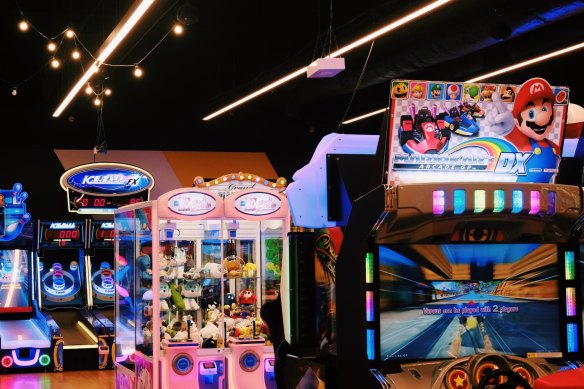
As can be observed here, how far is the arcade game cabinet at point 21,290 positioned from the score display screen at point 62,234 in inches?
6.3

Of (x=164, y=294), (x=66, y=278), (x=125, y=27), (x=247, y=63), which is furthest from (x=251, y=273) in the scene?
(x=247, y=63)

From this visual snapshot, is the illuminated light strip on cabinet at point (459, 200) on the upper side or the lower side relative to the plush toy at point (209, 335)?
upper

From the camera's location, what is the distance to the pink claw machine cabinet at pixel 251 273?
774cm

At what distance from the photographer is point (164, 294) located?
24.9ft

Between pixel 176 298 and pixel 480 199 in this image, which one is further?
pixel 176 298

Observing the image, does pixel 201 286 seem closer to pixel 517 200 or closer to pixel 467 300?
pixel 467 300

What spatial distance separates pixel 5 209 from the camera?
11.2 m

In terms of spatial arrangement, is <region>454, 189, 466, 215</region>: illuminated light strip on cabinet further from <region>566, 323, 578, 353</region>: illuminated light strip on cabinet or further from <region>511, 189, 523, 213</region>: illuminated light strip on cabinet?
<region>566, 323, 578, 353</region>: illuminated light strip on cabinet

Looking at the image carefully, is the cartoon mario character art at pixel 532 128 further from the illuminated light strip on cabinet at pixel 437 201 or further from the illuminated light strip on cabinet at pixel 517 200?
the illuminated light strip on cabinet at pixel 437 201

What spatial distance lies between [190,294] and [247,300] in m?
0.57

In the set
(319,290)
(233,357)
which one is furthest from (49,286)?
(319,290)

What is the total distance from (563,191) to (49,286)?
29.7ft

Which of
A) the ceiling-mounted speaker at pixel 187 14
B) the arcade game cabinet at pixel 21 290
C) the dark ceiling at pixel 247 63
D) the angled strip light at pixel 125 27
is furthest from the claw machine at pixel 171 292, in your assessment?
the arcade game cabinet at pixel 21 290

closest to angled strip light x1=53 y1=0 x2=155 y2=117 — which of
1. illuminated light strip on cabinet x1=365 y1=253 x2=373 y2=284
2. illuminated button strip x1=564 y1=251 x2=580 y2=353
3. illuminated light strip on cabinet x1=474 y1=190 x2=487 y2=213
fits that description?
illuminated light strip on cabinet x1=365 y1=253 x2=373 y2=284
